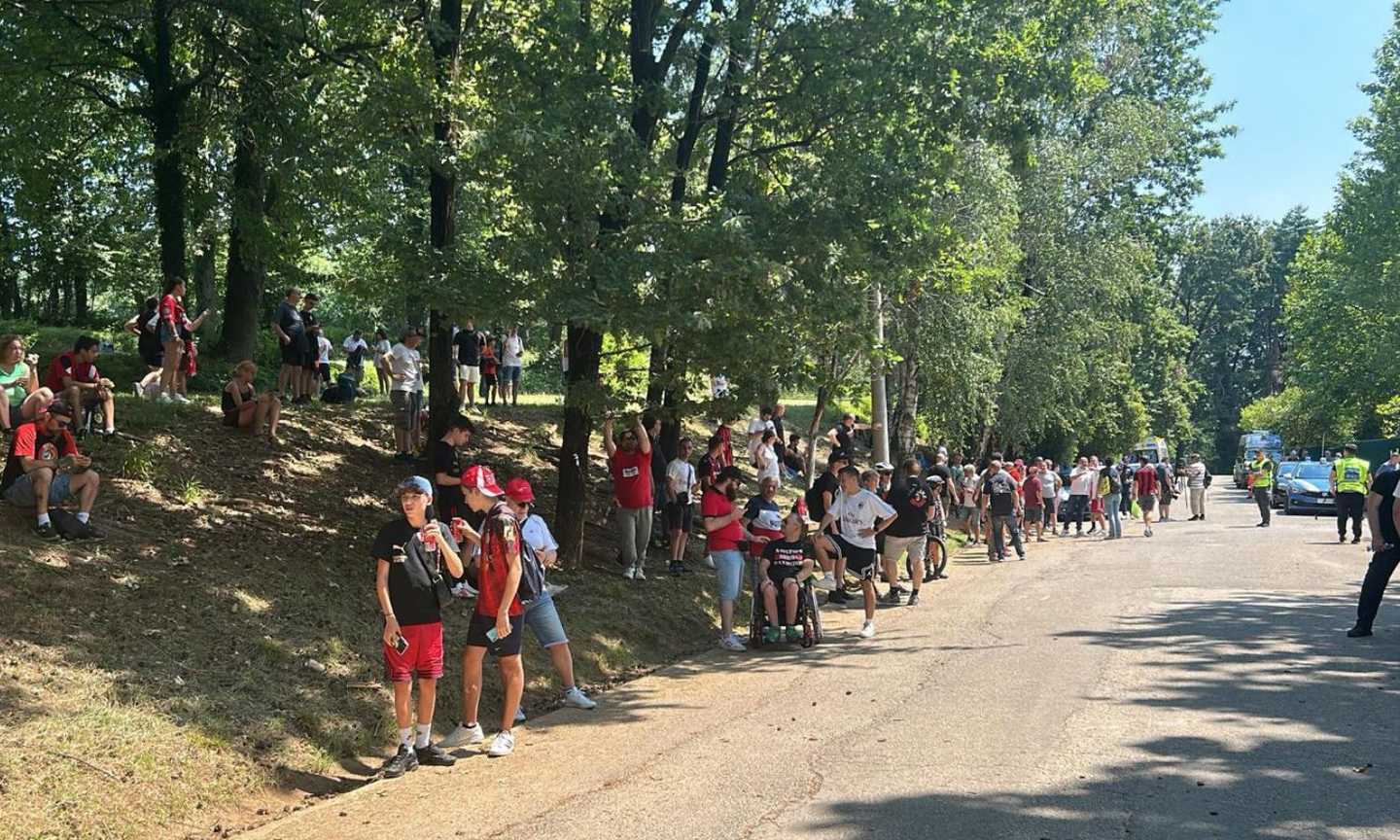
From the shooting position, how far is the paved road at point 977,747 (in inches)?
251

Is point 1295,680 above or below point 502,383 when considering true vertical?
below

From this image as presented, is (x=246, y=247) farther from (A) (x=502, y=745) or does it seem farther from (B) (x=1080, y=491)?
(B) (x=1080, y=491)

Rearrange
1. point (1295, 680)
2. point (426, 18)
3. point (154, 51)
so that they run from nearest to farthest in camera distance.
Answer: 1. point (1295, 680)
2. point (426, 18)
3. point (154, 51)

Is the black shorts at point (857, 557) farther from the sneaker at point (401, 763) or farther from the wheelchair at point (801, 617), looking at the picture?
the sneaker at point (401, 763)

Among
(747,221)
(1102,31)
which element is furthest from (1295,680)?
(1102,31)

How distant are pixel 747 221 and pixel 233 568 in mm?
6022

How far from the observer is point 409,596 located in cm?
810

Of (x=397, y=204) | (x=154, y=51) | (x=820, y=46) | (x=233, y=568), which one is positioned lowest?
(x=233, y=568)

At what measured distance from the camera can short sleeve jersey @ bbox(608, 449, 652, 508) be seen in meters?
15.2

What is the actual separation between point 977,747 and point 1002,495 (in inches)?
593

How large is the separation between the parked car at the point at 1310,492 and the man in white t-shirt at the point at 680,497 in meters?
26.1

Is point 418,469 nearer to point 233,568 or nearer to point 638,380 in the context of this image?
point 638,380

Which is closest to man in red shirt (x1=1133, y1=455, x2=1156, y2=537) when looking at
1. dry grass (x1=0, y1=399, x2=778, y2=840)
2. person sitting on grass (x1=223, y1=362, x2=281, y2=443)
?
dry grass (x1=0, y1=399, x2=778, y2=840)

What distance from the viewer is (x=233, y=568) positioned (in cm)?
1097
